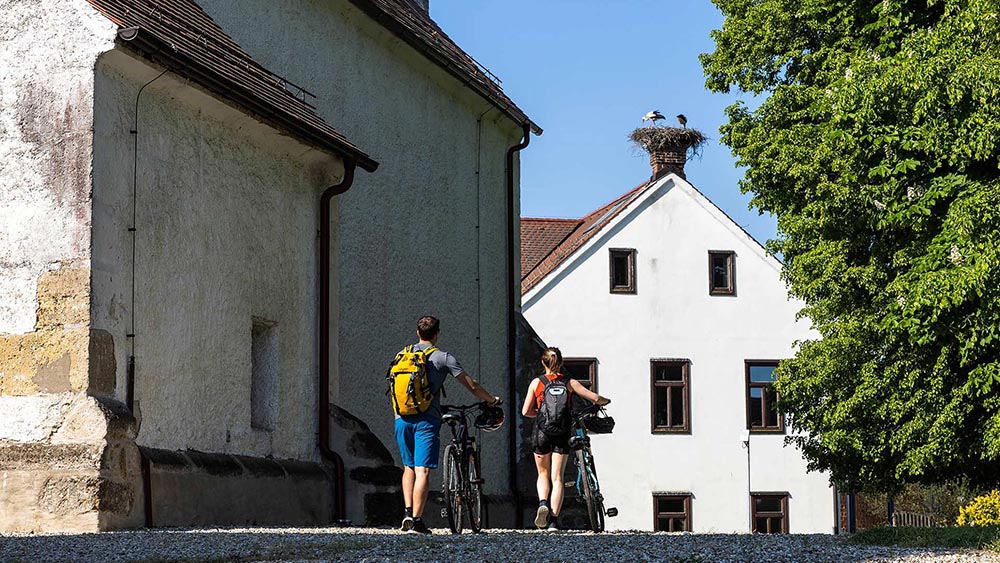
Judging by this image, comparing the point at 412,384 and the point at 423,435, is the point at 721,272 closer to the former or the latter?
the point at 423,435

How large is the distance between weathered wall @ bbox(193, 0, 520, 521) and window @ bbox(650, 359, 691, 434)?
51.0ft

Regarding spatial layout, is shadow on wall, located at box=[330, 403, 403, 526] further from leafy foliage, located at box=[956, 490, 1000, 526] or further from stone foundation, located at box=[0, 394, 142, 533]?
leafy foliage, located at box=[956, 490, 1000, 526]

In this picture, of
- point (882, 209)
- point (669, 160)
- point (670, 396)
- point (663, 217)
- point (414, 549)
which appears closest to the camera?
point (414, 549)

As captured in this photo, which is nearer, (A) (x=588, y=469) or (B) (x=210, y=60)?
(A) (x=588, y=469)

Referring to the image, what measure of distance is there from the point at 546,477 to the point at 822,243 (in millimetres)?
11941

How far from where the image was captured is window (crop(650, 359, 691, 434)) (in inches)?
1484

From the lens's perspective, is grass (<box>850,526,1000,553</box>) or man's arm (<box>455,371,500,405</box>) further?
man's arm (<box>455,371,500,405</box>)

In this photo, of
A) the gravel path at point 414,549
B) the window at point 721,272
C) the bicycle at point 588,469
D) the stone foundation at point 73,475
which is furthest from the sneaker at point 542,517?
the window at point 721,272

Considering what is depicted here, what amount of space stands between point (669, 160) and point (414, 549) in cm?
3177

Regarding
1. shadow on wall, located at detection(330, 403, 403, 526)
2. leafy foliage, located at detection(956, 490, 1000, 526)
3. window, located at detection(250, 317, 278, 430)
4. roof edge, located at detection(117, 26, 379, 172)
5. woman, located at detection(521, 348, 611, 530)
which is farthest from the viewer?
leafy foliage, located at detection(956, 490, 1000, 526)

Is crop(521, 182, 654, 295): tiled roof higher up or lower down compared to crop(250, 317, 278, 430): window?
higher up

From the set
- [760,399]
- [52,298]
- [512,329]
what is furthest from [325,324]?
[760,399]

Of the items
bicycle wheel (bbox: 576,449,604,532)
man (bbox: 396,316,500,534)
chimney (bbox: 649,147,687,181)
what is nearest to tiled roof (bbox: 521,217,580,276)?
chimney (bbox: 649,147,687,181)

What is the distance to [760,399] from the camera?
38.4 m
